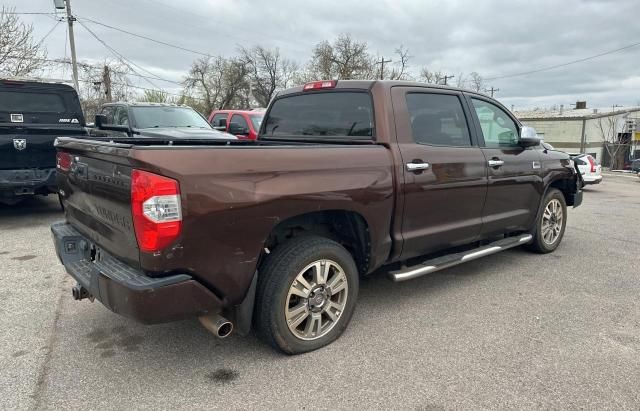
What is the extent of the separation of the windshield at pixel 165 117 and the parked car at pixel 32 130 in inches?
46.3

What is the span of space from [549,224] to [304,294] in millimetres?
3811

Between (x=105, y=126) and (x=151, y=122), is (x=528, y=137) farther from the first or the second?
(x=105, y=126)

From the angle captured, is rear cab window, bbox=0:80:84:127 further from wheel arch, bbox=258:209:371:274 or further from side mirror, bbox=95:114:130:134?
wheel arch, bbox=258:209:371:274

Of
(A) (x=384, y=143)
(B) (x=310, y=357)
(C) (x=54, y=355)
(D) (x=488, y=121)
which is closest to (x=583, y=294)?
(D) (x=488, y=121)

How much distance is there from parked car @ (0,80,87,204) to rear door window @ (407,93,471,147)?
555 centimetres

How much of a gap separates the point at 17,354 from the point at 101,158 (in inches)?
59.5

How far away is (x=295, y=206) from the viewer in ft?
9.16

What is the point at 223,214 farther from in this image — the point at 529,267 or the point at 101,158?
the point at 529,267

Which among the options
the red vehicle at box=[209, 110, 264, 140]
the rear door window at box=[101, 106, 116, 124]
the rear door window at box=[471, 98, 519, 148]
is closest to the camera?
A: the rear door window at box=[471, 98, 519, 148]

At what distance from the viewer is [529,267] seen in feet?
16.4

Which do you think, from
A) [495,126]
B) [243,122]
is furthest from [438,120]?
[243,122]

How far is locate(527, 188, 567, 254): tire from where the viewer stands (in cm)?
525

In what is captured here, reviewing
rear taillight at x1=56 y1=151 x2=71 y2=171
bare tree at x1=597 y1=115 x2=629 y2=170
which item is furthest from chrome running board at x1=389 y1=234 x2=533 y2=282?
bare tree at x1=597 y1=115 x2=629 y2=170

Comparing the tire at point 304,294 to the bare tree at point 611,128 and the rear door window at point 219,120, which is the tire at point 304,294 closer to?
the rear door window at point 219,120
